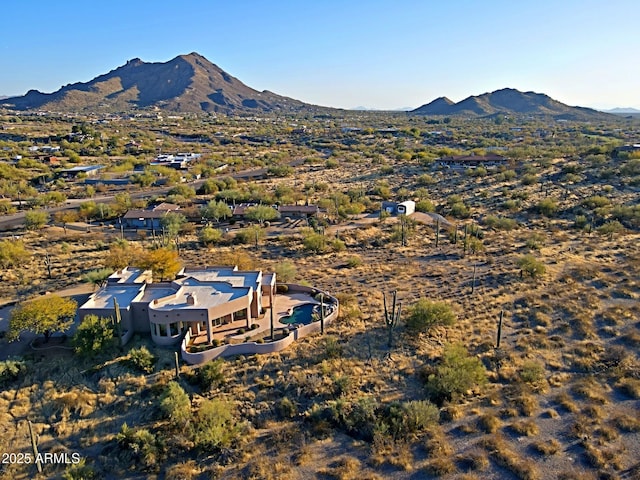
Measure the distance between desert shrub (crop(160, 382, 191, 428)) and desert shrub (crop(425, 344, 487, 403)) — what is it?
10.3 metres

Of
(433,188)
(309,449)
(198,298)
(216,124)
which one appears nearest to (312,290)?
(198,298)

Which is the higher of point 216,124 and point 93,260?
point 216,124

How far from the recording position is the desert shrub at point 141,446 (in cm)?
1762

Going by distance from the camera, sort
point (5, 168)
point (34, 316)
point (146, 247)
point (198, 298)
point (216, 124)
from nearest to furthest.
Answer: point (34, 316) → point (198, 298) → point (146, 247) → point (5, 168) → point (216, 124)

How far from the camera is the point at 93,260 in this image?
39.0m

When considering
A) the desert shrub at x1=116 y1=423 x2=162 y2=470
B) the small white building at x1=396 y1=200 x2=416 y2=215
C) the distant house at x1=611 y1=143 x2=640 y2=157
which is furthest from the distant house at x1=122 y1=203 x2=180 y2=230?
the distant house at x1=611 y1=143 x2=640 y2=157

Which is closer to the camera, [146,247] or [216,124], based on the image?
[146,247]

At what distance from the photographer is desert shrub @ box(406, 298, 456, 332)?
25.9 m

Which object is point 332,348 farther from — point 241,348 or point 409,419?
point 409,419

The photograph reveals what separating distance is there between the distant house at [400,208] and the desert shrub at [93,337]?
37.6 metres

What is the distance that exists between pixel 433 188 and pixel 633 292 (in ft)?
137

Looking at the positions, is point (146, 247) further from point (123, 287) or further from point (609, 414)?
point (609, 414)

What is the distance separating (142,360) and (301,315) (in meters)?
9.18

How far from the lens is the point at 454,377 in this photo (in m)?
21.1
